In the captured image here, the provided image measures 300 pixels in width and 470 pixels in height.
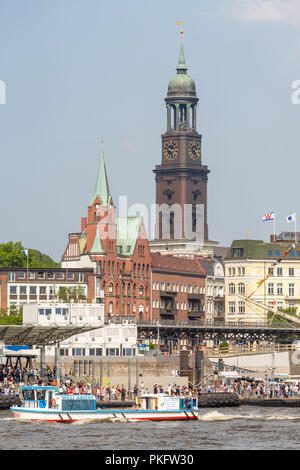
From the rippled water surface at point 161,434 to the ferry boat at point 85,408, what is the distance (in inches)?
35.9

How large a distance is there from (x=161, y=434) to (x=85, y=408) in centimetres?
1265

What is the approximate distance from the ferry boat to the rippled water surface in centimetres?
91

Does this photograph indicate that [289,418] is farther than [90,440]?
Yes

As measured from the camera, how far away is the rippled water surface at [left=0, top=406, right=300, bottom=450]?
108 meters

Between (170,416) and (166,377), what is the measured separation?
1905 inches

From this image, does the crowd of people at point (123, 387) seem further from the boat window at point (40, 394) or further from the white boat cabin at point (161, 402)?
the boat window at point (40, 394)

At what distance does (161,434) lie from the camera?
4579 inches

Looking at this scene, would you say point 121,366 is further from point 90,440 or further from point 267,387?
point 90,440

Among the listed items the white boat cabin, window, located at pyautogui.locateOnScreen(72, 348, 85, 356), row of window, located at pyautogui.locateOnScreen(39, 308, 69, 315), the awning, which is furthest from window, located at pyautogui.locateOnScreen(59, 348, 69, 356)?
the white boat cabin

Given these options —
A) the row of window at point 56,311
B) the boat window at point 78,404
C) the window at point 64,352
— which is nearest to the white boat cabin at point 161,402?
the boat window at point 78,404

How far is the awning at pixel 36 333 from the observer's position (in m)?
162

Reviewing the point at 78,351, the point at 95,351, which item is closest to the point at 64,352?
the point at 78,351
